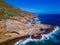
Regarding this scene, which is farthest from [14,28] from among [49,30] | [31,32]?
[49,30]

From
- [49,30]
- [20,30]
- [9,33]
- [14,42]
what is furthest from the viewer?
[49,30]

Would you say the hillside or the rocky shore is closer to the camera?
the rocky shore

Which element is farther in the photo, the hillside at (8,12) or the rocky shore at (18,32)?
the hillside at (8,12)

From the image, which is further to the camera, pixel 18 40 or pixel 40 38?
pixel 40 38

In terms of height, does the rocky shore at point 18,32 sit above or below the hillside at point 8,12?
below

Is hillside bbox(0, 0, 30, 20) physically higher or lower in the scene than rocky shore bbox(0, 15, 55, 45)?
higher

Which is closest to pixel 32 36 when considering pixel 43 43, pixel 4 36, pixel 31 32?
pixel 31 32

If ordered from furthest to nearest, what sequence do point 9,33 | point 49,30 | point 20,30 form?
1. point 49,30
2. point 20,30
3. point 9,33

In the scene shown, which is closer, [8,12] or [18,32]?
[18,32]

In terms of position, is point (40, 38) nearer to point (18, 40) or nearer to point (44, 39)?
point (44, 39)

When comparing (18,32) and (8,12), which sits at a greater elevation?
(8,12)

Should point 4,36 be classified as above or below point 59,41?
above
